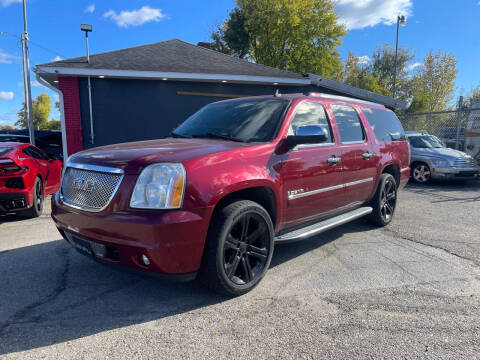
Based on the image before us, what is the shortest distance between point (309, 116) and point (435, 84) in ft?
143

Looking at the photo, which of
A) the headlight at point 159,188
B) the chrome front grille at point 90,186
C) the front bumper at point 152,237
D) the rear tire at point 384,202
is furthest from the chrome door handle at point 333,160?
the chrome front grille at point 90,186

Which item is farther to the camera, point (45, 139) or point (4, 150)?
point (45, 139)

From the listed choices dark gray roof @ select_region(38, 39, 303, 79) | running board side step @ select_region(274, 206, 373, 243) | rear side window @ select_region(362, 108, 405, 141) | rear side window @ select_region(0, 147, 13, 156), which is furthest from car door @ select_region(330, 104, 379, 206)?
dark gray roof @ select_region(38, 39, 303, 79)

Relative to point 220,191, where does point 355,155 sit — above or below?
above

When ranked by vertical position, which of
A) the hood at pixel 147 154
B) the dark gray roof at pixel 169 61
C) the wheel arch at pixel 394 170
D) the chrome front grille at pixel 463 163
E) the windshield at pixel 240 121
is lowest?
the chrome front grille at pixel 463 163

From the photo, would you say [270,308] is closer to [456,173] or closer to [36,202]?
[36,202]

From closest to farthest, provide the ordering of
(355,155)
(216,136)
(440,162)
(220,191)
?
(220,191), (216,136), (355,155), (440,162)

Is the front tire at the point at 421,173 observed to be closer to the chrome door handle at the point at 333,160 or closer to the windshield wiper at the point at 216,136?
the chrome door handle at the point at 333,160

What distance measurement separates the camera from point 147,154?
8.98ft

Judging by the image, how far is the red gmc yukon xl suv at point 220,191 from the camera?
2.54m

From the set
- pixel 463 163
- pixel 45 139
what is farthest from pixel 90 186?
pixel 45 139

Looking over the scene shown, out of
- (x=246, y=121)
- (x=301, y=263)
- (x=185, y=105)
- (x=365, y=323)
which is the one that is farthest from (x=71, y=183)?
(x=185, y=105)

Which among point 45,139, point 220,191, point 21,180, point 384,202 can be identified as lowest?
point 384,202

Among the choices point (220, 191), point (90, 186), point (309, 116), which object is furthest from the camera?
point (309, 116)
